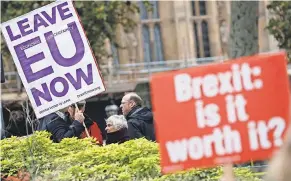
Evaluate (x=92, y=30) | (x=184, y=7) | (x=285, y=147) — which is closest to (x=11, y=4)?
(x=92, y=30)

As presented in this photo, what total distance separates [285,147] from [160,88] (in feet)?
5.58

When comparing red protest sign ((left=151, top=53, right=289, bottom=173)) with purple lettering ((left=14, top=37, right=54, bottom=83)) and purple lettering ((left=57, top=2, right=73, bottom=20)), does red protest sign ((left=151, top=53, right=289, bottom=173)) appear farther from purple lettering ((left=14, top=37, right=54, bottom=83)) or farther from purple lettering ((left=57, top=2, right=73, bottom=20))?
purple lettering ((left=57, top=2, right=73, bottom=20))

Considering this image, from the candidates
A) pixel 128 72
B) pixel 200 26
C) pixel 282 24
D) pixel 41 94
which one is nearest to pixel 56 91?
pixel 41 94

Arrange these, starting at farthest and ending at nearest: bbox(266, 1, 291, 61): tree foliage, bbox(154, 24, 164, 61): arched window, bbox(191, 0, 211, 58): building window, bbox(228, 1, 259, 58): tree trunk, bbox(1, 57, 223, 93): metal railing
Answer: bbox(191, 0, 211, 58): building window, bbox(154, 24, 164, 61): arched window, bbox(1, 57, 223, 93): metal railing, bbox(266, 1, 291, 61): tree foliage, bbox(228, 1, 259, 58): tree trunk

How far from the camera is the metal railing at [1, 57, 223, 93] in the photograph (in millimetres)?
27781

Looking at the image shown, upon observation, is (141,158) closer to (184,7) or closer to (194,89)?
(194,89)

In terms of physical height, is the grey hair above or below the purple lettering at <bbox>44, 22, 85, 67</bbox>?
below

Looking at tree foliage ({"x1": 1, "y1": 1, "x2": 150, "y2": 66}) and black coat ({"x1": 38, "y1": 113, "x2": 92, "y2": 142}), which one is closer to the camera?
black coat ({"x1": 38, "y1": 113, "x2": 92, "y2": 142})

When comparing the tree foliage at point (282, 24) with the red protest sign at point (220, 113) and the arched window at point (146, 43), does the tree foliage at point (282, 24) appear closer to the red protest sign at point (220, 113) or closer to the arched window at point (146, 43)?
the arched window at point (146, 43)

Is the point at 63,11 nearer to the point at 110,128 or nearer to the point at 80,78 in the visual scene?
the point at 80,78

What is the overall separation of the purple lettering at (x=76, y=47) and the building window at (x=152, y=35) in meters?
26.0

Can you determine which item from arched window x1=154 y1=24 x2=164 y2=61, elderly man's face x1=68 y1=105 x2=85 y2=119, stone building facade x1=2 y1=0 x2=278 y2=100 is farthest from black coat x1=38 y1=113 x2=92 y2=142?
arched window x1=154 y1=24 x2=164 y2=61

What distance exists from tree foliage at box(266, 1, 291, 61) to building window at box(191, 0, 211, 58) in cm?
1239

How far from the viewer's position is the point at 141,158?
684cm
